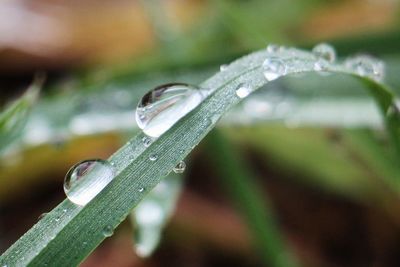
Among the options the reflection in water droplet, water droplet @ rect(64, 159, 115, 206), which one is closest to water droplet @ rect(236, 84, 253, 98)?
the reflection in water droplet

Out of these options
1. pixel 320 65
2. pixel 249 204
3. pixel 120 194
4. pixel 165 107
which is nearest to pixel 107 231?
pixel 120 194

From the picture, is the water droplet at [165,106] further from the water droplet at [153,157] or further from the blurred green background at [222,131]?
the blurred green background at [222,131]

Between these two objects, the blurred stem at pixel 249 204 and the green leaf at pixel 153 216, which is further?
the blurred stem at pixel 249 204

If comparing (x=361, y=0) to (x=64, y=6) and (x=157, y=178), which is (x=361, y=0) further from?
(x=157, y=178)

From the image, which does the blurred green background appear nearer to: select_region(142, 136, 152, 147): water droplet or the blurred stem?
the blurred stem

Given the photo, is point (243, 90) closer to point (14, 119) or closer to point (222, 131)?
point (14, 119)

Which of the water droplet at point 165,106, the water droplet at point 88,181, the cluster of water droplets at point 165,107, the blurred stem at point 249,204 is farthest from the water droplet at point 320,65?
the blurred stem at point 249,204

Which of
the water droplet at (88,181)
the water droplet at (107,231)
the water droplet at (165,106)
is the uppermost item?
the water droplet at (165,106)
